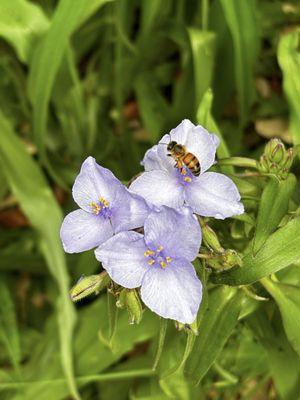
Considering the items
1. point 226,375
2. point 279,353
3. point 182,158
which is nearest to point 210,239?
point 182,158

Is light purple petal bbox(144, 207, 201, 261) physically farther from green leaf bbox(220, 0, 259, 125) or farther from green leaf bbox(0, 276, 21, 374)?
green leaf bbox(0, 276, 21, 374)

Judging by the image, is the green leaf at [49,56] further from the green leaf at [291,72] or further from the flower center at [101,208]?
the flower center at [101,208]

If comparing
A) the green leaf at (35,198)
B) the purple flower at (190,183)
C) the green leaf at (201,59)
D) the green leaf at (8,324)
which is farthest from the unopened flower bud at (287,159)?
the green leaf at (8,324)

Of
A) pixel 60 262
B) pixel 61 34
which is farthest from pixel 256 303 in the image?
pixel 61 34

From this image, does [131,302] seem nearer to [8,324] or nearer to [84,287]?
[84,287]

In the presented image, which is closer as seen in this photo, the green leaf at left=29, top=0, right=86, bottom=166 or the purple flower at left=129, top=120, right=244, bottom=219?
the purple flower at left=129, top=120, right=244, bottom=219

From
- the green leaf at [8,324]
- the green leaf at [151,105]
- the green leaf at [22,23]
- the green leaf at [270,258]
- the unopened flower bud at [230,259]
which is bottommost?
the green leaf at [8,324]

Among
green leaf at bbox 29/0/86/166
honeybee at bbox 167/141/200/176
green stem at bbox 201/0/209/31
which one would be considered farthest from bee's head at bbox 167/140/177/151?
green stem at bbox 201/0/209/31
